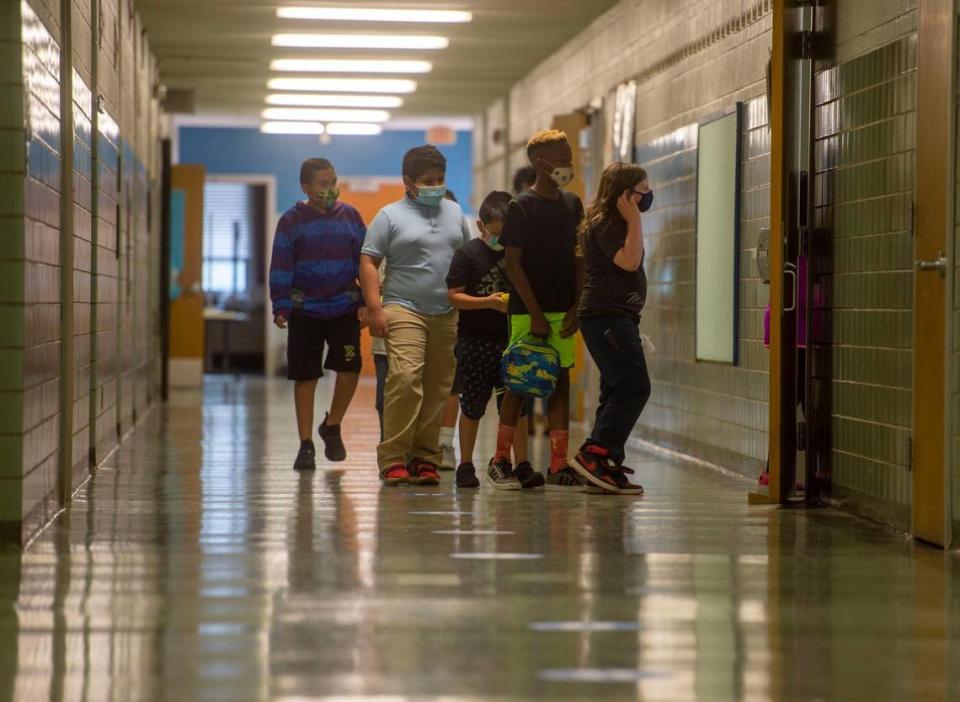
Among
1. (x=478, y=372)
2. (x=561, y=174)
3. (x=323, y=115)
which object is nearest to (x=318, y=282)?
(x=478, y=372)

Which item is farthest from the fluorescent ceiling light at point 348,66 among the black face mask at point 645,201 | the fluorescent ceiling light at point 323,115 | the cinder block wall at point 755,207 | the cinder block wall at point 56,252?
the black face mask at point 645,201

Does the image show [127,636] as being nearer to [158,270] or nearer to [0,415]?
[0,415]

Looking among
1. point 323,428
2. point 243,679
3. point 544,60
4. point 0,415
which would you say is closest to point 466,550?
point 0,415

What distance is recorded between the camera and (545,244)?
6.33 m

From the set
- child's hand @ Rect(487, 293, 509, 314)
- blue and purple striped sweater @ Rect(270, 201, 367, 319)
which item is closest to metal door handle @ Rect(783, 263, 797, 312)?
child's hand @ Rect(487, 293, 509, 314)

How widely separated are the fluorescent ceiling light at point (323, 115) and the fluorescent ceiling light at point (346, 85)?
5.79 ft

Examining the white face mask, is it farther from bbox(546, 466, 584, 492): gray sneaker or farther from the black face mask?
bbox(546, 466, 584, 492): gray sneaker

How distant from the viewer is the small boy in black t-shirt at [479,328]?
6.51 meters

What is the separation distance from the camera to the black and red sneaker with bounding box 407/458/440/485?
21.7 ft

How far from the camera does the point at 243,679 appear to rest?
3113 millimetres

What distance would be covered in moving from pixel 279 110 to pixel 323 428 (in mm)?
9970

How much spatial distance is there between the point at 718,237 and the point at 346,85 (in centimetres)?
727

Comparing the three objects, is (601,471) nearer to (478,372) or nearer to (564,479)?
(564,479)

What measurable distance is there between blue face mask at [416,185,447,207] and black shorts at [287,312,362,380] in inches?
31.8
